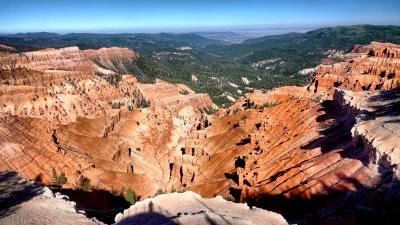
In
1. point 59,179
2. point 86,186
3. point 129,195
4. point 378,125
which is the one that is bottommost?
point 129,195

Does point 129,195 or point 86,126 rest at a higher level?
point 86,126

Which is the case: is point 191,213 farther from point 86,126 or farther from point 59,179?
point 86,126

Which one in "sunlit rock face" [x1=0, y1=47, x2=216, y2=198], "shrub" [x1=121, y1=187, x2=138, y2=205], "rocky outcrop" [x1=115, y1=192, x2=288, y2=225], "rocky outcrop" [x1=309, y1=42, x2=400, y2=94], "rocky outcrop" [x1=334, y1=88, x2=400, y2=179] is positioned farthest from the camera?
"rocky outcrop" [x1=309, y1=42, x2=400, y2=94]

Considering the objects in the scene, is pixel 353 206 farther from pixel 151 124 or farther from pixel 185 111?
pixel 185 111

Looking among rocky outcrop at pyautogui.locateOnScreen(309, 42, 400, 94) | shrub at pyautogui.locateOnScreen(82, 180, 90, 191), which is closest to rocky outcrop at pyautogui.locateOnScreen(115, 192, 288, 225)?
shrub at pyautogui.locateOnScreen(82, 180, 90, 191)

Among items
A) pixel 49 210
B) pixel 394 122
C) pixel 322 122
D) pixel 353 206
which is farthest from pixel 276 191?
pixel 49 210

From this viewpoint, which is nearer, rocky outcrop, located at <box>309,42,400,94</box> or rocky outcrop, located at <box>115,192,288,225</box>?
rocky outcrop, located at <box>115,192,288,225</box>

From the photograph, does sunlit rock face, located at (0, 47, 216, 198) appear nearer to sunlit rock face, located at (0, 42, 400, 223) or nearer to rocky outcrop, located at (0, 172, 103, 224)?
sunlit rock face, located at (0, 42, 400, 223)

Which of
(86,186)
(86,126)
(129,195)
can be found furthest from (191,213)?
(86,126)

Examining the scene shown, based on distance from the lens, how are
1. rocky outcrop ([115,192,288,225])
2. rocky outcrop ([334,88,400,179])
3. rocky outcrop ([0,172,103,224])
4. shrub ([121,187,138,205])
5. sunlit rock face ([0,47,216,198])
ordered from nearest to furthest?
rocky outcrop ([0,172,103,224]) → rocky outcrop ([115,192,288,225]) → rocky outcrop ([334,88,400,179]) → shrub ([121,187,138,205]) → sunlit rock face ([0,47,216,198])
